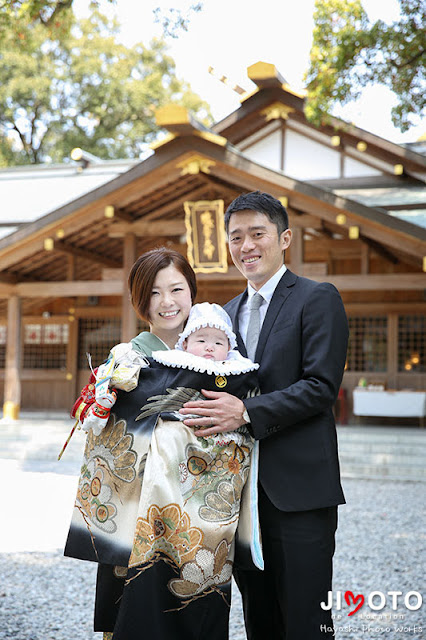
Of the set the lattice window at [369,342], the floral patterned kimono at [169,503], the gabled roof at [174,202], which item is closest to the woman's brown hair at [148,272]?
the floral patterned kimono at [169,503]

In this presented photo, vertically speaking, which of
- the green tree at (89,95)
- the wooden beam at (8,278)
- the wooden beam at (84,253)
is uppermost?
the green tree at (89,95)

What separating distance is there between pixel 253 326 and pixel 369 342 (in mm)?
9993

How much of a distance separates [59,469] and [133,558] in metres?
7.03

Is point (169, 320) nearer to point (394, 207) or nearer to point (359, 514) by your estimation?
point (359, 514)

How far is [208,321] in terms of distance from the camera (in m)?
2.29

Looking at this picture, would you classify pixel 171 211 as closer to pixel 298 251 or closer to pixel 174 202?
pixel 174 202

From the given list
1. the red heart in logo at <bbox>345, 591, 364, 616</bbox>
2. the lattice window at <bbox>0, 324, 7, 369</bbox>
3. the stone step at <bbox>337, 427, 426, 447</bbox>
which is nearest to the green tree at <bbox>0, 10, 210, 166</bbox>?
the lattice window at <bbox>0, 324, 7, 369</bbox>

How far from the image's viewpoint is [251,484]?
2.23 m

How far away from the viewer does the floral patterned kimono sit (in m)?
2.09

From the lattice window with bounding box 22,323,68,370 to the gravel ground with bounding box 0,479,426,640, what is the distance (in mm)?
8894

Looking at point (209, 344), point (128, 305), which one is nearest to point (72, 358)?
point (128, 305)

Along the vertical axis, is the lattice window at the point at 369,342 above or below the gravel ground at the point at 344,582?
above

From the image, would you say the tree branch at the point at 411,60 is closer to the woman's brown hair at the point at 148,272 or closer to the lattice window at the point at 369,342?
the woman's brown hair at the point at 148,272

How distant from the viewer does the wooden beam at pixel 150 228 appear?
35.2 ft
